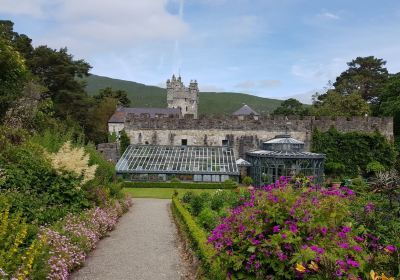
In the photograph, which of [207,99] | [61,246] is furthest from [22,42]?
[207,99]

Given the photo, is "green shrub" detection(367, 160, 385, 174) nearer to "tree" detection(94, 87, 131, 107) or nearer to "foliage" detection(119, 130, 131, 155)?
"foliage" detection(119, 130, 131, 155)

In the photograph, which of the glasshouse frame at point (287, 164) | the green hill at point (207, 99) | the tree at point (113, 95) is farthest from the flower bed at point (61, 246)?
the green hill at point (207, 99)

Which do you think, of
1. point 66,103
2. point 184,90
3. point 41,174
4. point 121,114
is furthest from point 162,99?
A: point 41,174

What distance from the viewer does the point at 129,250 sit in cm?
1014

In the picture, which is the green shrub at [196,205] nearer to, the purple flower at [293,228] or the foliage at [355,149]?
the purple flower at [293,228]

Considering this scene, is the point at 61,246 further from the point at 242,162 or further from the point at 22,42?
the point at 22,42

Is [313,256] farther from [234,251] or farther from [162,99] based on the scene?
[162,99]

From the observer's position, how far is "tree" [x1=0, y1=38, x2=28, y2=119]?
1625 cm

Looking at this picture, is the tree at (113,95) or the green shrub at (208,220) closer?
the green shrub at (208,220)

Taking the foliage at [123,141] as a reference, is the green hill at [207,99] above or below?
above

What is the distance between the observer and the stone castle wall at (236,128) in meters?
34.1

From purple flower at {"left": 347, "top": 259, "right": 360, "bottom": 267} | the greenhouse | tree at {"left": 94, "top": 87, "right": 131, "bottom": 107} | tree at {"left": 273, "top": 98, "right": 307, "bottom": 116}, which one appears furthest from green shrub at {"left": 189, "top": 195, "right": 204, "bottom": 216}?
tree at {"left": 94, "top": 87, "right": 131, "bottom": 107}

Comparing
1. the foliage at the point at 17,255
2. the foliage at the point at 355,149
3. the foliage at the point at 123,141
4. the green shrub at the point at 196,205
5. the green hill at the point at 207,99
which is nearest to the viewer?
the foliage at the point at 17,255

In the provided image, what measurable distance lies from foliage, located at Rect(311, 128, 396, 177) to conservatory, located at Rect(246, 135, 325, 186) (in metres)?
5.45
